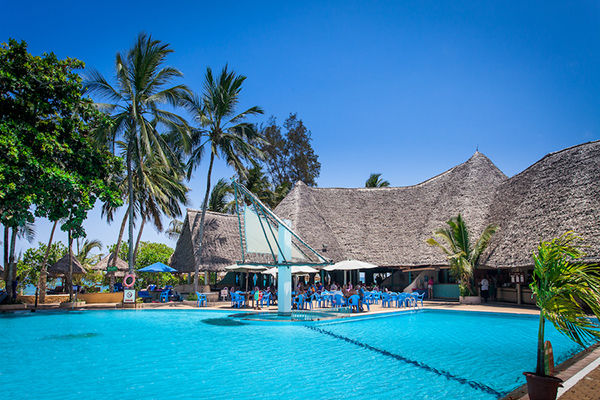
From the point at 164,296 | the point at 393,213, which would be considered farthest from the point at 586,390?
the point at 393,213

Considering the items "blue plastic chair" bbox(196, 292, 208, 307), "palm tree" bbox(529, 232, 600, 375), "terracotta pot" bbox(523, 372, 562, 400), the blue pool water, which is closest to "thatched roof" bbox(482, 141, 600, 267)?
the blue pool water

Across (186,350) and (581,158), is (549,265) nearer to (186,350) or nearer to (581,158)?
(186,350)

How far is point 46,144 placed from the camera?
13.7m

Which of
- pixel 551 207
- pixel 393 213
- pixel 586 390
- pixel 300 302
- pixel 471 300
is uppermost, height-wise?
pixel 393 213

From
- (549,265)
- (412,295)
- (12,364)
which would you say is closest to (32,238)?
(12,364)

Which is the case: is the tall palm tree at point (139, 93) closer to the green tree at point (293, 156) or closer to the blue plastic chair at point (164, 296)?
the blue plastic chair at point (164, 296)

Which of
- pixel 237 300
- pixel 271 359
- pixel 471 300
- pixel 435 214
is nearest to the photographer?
pixel 271 359

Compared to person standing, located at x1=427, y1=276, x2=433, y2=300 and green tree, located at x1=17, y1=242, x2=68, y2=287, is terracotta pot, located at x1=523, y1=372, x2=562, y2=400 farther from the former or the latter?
green tree, located at x1=17, y1=242, x2=68, y2=287

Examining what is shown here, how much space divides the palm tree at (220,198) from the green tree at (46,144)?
636 inches

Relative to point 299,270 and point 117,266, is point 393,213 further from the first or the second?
point 117,266

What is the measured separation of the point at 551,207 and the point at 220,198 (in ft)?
76.4

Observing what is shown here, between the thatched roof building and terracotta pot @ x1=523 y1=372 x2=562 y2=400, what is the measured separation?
12396mm

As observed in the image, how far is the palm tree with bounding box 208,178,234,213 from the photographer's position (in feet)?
107

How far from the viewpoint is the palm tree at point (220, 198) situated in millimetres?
32594
